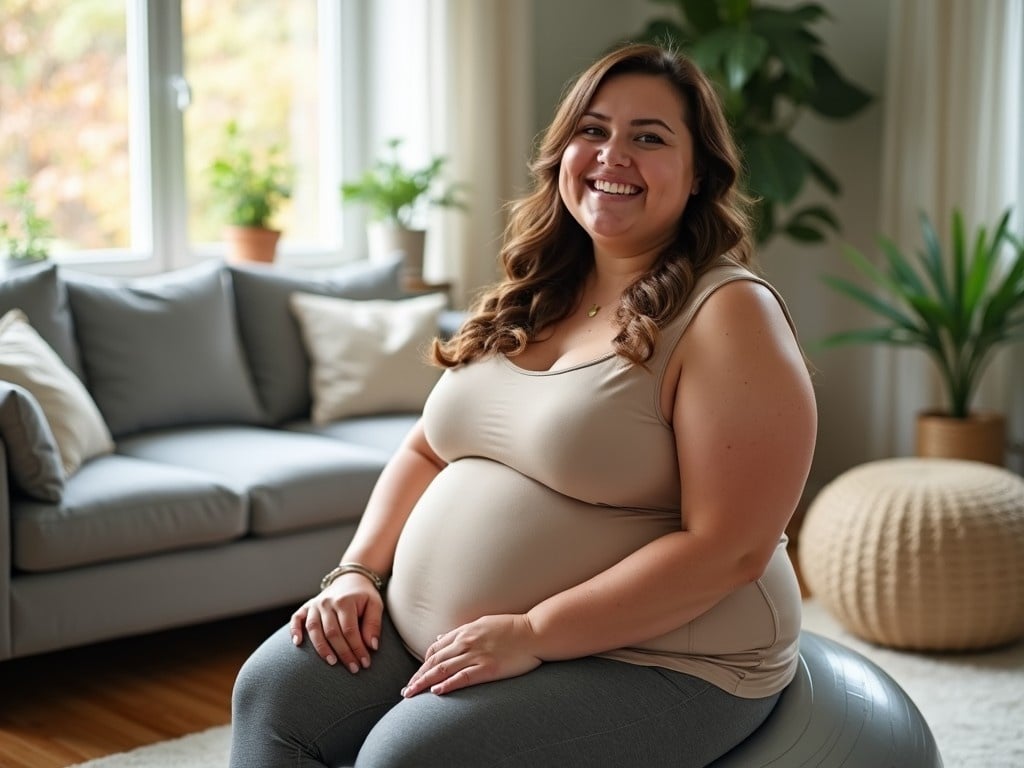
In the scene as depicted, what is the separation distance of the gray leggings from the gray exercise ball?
3 cm

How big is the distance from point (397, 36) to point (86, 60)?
1.12m

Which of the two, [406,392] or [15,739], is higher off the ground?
[406,392]

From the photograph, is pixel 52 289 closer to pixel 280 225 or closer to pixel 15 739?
pixel 15 739

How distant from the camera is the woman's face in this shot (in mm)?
1594

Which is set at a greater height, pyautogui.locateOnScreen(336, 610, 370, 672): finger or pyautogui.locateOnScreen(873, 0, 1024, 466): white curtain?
pyautogui.locateOnScreen(873, 0, 1024, 466): white curtain

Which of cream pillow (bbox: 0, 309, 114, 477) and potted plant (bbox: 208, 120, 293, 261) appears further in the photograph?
potted plant (bbox: 208, 120, 293, 261)

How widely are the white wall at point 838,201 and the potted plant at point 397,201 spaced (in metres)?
0.80

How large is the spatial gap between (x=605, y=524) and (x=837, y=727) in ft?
1.26

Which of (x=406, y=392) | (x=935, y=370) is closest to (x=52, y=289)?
(x=406, y=392)

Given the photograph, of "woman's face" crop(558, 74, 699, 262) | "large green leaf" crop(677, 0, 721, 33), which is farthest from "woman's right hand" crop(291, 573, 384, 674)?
"large green leaf" crop(677, 0, 721, 33)

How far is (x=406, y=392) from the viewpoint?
3.62 metres

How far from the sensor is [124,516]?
8.64ft

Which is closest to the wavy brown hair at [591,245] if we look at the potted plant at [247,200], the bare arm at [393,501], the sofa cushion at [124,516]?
the bare arm at [393,501]

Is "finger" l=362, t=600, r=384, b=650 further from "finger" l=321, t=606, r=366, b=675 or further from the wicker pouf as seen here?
the wicker pouf
